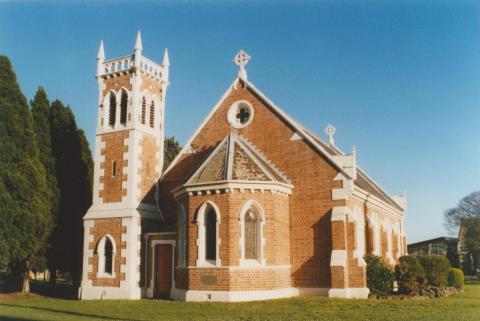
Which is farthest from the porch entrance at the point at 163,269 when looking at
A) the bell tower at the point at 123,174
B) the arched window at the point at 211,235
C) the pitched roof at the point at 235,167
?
the pitched roof at the point at 235,167

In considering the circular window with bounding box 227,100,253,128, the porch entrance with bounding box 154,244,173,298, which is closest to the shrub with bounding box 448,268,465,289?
the circular window with bounding box 227,100,253,128

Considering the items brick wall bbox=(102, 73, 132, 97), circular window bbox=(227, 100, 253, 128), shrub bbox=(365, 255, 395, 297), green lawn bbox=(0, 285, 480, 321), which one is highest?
brick wall bbox=(102, 73, 132, 97)

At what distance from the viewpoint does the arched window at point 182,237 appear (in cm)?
2239

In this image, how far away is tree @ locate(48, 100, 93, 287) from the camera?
29.1 m

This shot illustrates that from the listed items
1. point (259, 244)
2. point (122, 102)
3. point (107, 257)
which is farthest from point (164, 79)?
point (259, 244)

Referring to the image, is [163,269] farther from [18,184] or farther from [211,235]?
[18,184]

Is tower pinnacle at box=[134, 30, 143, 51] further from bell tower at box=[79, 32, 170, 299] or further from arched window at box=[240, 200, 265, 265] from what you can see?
arched window at box=[240, 200, 265, 265]

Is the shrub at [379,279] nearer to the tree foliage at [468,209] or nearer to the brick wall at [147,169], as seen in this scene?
the brick wall at [147,169]

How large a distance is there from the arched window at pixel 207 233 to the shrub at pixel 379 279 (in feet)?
23.3

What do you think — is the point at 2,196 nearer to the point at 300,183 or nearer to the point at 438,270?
the point at 300,183

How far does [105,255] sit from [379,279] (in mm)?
13670

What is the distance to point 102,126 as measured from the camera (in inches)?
1060

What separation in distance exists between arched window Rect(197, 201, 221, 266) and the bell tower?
4.78 metres

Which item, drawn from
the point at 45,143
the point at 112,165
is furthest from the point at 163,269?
the point at 45,143
